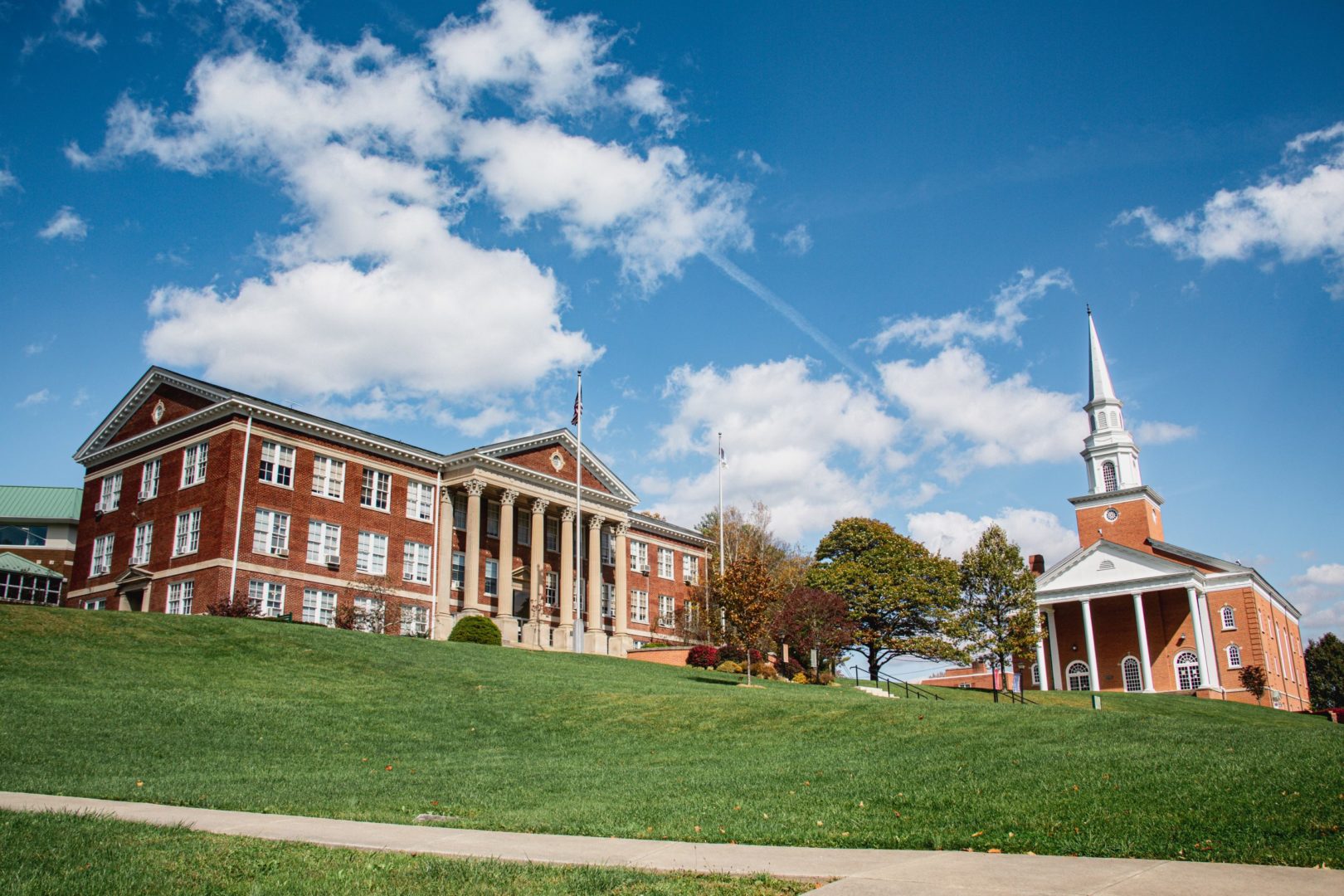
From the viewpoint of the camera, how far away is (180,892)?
Answer: 22.1 ft

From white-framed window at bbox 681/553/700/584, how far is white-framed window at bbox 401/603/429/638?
78.4 feet

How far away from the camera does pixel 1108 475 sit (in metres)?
75.4

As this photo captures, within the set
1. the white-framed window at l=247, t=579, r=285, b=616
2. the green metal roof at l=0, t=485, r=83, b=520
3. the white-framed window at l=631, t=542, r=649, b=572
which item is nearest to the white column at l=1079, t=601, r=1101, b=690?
the white-framed window at l=631, t=542, r=649, b=572

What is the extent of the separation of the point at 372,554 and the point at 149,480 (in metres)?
11.1

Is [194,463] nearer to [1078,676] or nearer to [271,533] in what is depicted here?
[271,533]

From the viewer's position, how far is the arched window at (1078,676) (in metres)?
69.2

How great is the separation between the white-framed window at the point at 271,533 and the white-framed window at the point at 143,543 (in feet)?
20.4

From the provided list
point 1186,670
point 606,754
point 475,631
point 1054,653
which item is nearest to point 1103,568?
point 1054,653

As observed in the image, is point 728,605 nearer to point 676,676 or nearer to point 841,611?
point 676,676

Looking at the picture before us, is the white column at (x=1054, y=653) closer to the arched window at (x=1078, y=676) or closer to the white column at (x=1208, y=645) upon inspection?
the arched window at (x=1078, y=676)

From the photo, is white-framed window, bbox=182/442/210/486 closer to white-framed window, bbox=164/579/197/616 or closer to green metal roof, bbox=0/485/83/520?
white-framed window, bbox=164/579/197/616

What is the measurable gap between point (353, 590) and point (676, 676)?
1675 centimetres

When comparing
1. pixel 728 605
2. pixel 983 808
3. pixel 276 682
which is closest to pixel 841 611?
pixel 728 605

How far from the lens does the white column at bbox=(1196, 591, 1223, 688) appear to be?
63625 millimetres
